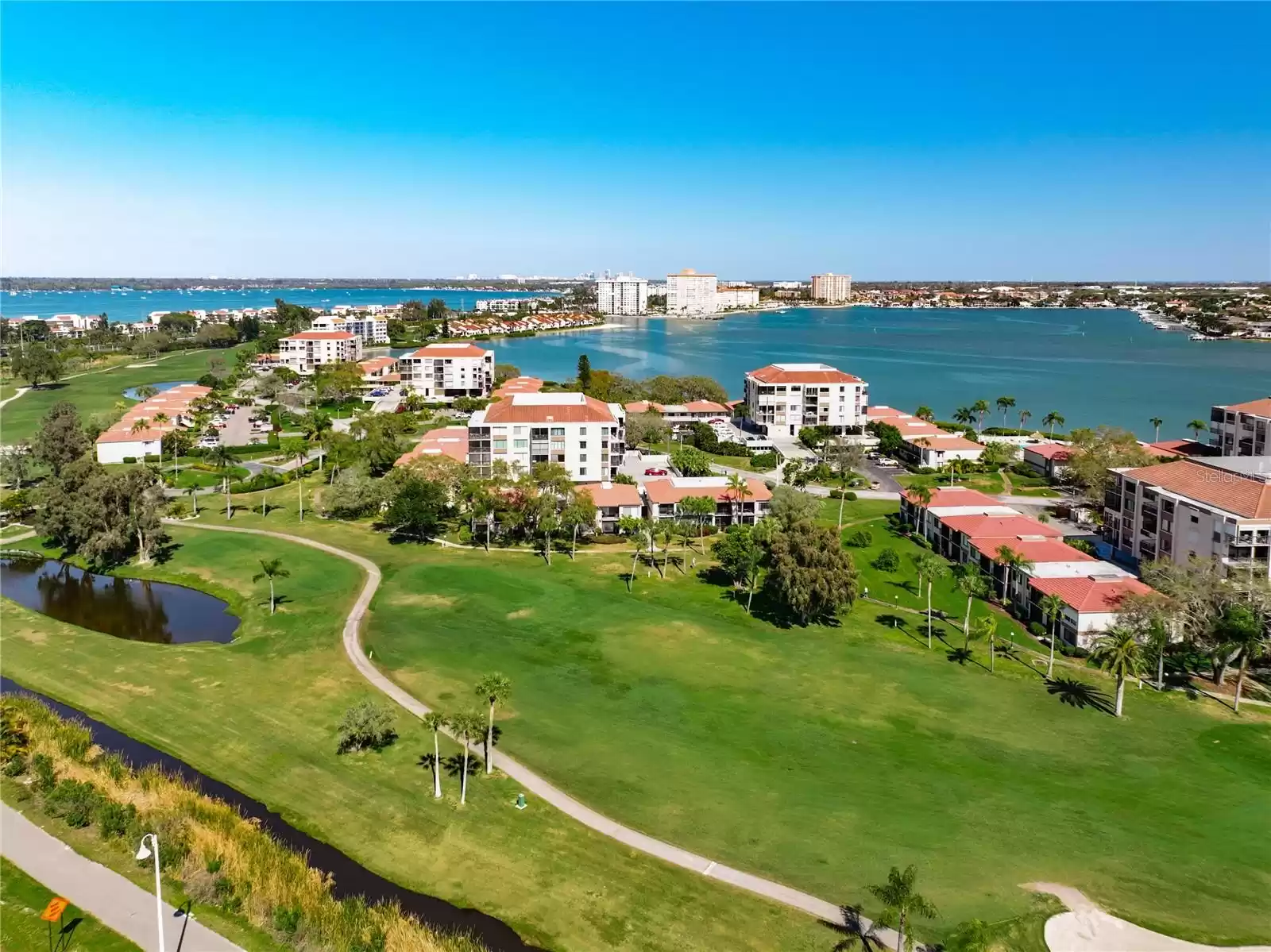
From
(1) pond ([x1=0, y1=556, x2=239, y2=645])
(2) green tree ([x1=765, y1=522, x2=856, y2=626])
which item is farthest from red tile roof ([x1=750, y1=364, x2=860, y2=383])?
(1) pond ([x1=0, y1=556, x2=239, y2=645])

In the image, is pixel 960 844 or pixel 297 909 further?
pixel 960 844

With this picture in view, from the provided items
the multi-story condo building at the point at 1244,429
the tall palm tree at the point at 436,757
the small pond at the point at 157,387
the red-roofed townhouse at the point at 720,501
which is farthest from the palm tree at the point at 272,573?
the small pond at the point at 157,387

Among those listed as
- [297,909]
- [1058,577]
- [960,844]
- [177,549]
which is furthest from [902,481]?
[297,909]

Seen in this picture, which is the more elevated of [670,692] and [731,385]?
[731,385]

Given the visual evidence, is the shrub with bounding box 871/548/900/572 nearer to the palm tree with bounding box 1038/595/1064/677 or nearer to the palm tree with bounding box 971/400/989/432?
the palm tree with bounding box 1038/595/1064/677

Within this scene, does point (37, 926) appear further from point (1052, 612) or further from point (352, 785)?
point (1052, 612)

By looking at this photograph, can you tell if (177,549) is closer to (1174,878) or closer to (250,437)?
(250,437)

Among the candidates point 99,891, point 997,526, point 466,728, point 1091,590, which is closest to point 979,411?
point 997,526

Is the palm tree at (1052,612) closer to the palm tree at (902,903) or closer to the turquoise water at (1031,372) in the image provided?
the palm tree at (902,903)
